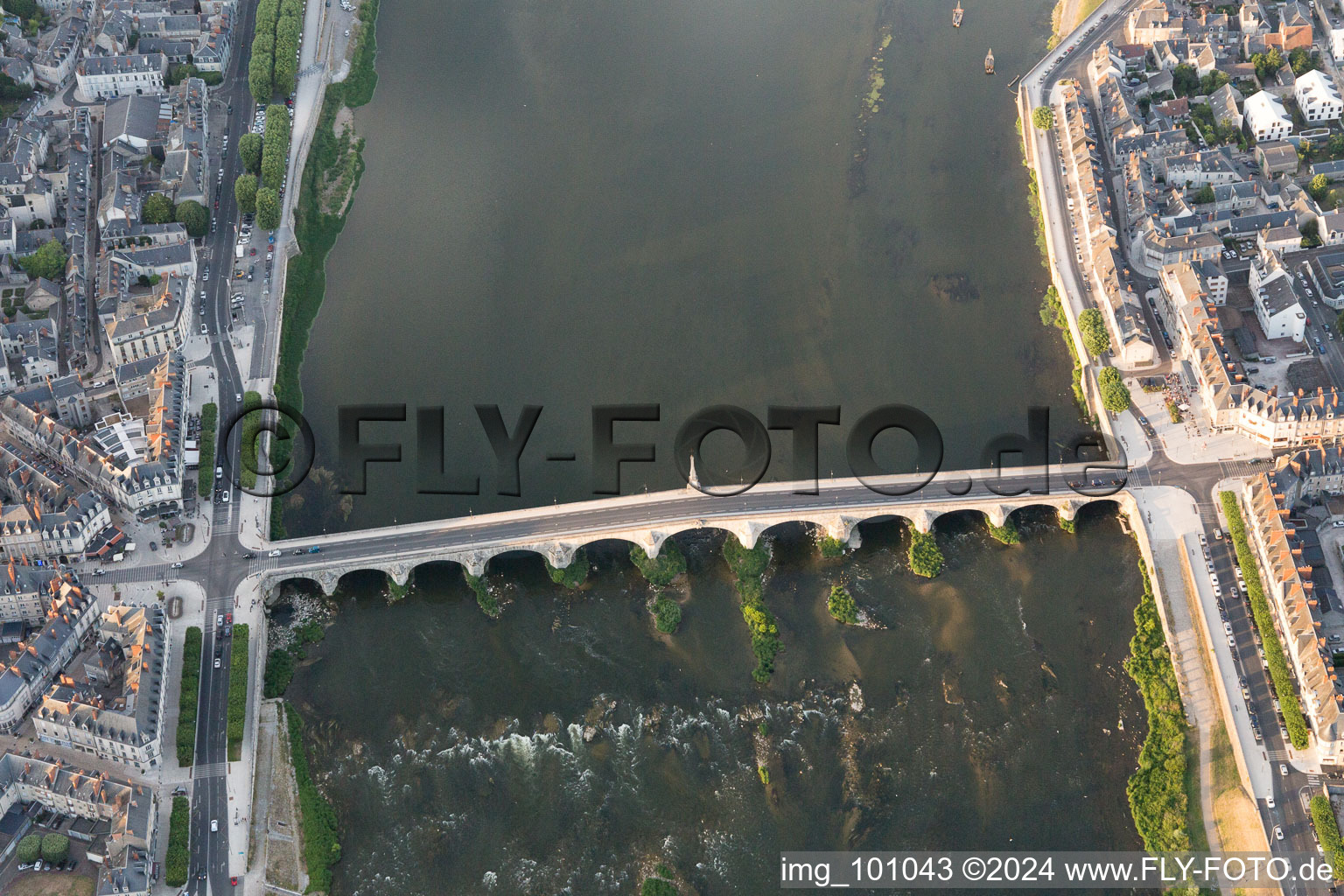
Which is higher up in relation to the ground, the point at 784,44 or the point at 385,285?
the point at 784,44

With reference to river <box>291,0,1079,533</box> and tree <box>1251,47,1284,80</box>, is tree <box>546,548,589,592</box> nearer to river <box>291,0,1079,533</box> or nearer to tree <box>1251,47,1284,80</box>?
river <box>291,0,1079,533</box>

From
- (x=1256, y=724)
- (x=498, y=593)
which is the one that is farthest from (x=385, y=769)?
(x=1256, y=724)

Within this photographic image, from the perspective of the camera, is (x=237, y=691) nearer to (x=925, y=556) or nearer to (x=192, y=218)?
(x=925, y=556)

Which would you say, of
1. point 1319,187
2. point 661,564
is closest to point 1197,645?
point 661,564

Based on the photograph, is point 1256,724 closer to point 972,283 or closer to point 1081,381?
point 1081,381

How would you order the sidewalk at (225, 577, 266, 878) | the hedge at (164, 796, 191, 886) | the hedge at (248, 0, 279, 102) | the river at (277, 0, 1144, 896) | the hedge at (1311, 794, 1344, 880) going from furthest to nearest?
the hedge at (248, 0, 279, 102) → the river at (277, 0, 1144, 896) → the sidewalk at (225, 577, 266, 878) → the hedge at (164, 796, 191, 886) → the hedge at (1311, 794, 1344, 880)

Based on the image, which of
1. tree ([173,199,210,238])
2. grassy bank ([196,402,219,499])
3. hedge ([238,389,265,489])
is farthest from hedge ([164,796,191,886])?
tree ([173,199,210,238])

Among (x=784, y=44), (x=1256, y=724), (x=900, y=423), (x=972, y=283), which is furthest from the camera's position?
(x=784, y=44)
